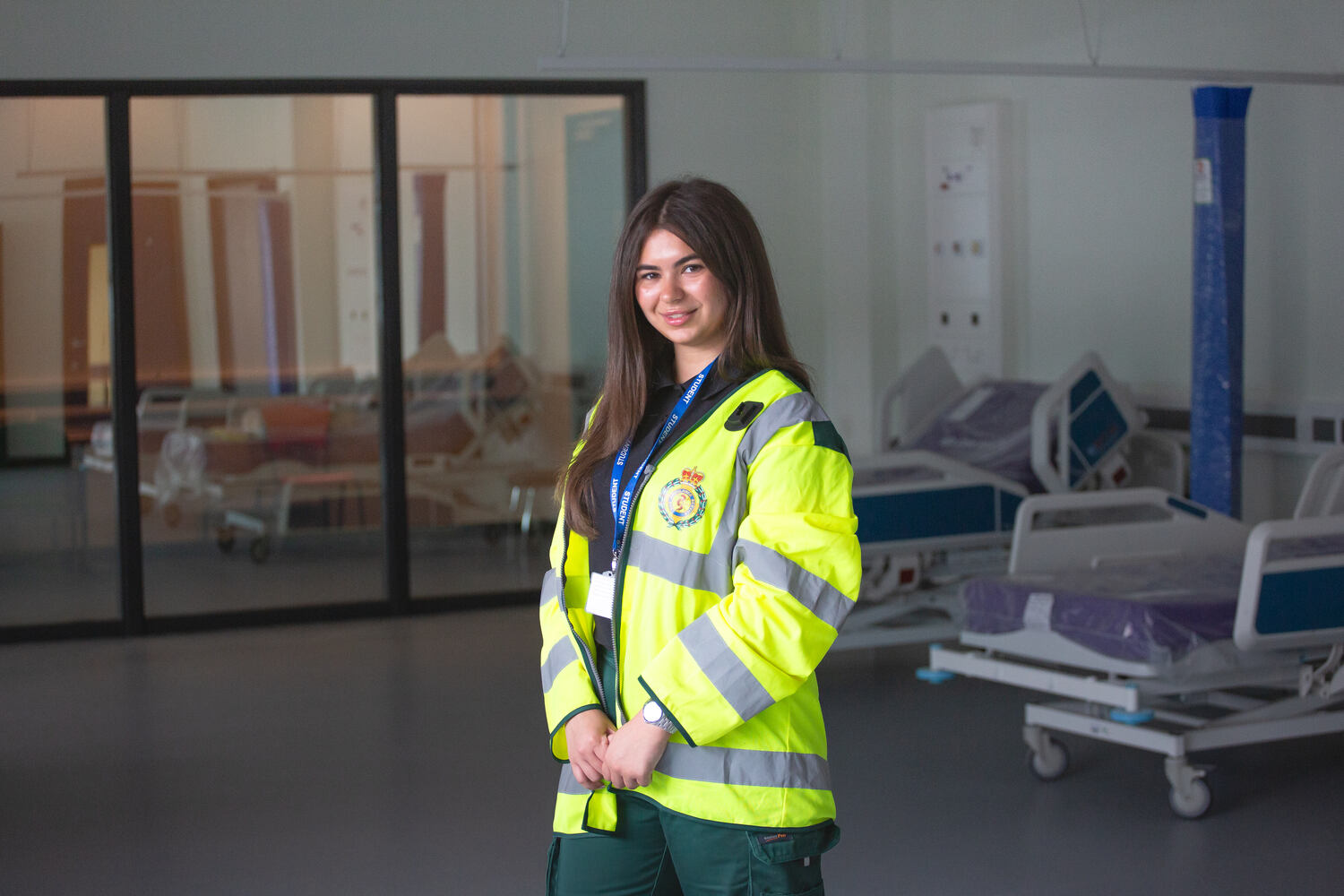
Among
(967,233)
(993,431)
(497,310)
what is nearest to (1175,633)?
(993,431)

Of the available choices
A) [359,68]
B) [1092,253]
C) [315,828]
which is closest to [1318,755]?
[1092,253]

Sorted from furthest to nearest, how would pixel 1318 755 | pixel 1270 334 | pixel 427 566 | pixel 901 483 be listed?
pixel 427 566, pixel 1270 334, pixel 901 483, pixel 1318 755

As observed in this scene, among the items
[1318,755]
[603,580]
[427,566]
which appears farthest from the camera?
[427,566]

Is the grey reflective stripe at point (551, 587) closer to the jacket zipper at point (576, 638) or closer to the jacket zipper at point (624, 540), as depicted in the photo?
the jacket zipper at point (576, 638)

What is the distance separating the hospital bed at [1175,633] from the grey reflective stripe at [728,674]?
230 centimetres

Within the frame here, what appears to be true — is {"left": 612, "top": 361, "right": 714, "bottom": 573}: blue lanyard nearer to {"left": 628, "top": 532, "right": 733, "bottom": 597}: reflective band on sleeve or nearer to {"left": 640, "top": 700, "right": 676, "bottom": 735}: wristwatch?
{"left": 628, "top": 532, "right": 733, "bottom": 597}: reflective band on sleeve

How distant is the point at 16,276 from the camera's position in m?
6.33

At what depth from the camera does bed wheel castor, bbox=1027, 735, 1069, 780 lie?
4117mm

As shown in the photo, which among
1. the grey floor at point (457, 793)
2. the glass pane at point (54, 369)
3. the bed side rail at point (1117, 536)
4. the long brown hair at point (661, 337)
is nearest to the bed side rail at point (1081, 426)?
the bed side rail at point (1117, 536)

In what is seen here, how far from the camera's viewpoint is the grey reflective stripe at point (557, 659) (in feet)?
6.00

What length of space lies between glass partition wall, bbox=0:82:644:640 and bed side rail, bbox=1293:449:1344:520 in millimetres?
3430

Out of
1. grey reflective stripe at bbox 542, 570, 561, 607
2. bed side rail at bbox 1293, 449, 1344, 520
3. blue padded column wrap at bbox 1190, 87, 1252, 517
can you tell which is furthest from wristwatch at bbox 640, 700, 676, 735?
blue padded column wrap at bbox 1190, 87, 1252, 517

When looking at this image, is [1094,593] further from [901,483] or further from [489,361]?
[489,361]

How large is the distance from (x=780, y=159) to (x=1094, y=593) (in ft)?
13.1
